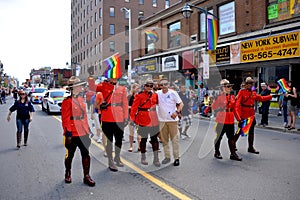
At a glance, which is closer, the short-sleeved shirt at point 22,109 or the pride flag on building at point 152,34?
the short-sleeved shirt at point 22,109

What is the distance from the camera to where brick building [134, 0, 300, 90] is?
15.4 m

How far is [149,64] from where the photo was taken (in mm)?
27750

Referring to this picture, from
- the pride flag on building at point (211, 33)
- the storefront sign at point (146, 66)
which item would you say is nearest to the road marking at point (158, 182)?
the pride flag on building at point (211, 33)

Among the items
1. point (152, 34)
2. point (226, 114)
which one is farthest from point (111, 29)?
point (226, 114)

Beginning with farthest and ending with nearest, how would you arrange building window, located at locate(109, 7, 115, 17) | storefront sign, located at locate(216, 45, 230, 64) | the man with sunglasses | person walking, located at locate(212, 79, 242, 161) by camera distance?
building window, located at locate(109, 7, 115, 17), storefront sign, located at locate(216, 45, 230, 64), the man with sunglasses, person walking, located at locate(212, 79, 242, 161)

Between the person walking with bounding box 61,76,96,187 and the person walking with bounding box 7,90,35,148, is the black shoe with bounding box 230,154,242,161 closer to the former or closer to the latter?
the person walking with bounding box 61,76,96,187

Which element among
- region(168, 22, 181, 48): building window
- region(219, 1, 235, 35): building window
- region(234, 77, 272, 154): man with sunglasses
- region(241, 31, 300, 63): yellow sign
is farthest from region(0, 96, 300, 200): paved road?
region(168, 22, 181, 48): building window

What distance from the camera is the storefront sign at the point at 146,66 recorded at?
88.3 feet

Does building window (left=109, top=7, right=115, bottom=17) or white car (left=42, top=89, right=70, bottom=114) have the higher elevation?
building window (left=109, top=7, right=115, bottom=17)

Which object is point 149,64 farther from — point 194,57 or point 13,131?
point 13,131

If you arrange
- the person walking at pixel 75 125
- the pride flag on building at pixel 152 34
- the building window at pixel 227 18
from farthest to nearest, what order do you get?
the pride flag on building at pixel 152 34 < the building window at pixel 227 18 < the person walking at pixel 75 125

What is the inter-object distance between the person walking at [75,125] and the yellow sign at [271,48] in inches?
493

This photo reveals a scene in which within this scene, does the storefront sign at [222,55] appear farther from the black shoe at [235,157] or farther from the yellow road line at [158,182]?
the yellow road line at [158,182]

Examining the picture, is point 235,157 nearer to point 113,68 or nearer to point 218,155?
point 218,155
